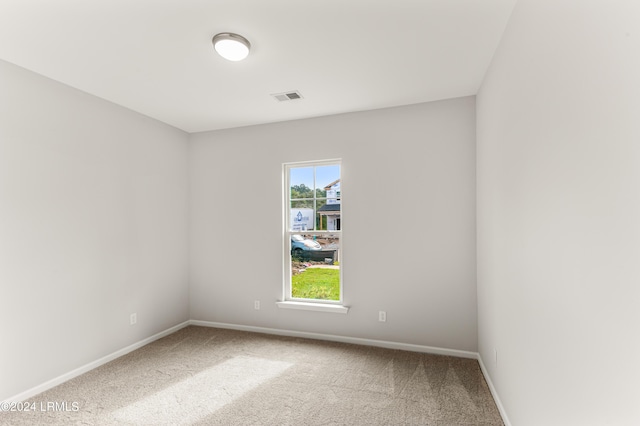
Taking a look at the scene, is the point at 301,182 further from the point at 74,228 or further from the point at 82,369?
the point at 82,369

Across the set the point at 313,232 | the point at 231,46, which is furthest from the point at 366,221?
the point at 231,46

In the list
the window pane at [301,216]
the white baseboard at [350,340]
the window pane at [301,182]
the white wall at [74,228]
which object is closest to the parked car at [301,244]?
the window pane at [301,216]

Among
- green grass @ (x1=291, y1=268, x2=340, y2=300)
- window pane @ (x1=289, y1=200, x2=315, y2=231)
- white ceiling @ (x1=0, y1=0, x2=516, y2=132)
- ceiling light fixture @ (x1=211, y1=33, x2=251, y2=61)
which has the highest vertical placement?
white ceiling @ (x1=0, y1=0, x2=516, y2=132)

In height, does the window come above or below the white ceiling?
below

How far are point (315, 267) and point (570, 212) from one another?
291cm

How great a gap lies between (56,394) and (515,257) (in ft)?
11.8

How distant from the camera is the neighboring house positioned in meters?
3.74

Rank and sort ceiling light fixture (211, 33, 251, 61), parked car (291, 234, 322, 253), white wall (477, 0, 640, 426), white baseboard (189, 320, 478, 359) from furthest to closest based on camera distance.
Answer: parked car (291, 234, 322, 253) → white baseboard (189, 320, 478, 359) → ceiling light fixture (211, 33, 251, 61) → white wall (477, 0, 640, 426)

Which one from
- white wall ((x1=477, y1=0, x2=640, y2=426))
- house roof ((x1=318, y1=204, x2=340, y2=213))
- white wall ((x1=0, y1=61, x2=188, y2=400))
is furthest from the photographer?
house roof ((x1=318, y1=204, x2=340, y2=213))

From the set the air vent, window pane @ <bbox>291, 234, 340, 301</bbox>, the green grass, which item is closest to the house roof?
window pane @ <bbox>291, 234, 340, 301</bbox>

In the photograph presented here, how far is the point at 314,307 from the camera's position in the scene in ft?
12.1

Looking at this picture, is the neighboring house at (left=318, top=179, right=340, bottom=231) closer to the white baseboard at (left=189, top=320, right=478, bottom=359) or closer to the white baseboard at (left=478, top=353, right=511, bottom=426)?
the white baseboard at (left=189, top=320, right=478, bottom=359)

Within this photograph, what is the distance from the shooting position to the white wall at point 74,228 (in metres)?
2.47

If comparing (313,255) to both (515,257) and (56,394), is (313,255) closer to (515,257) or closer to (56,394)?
(515,257)
